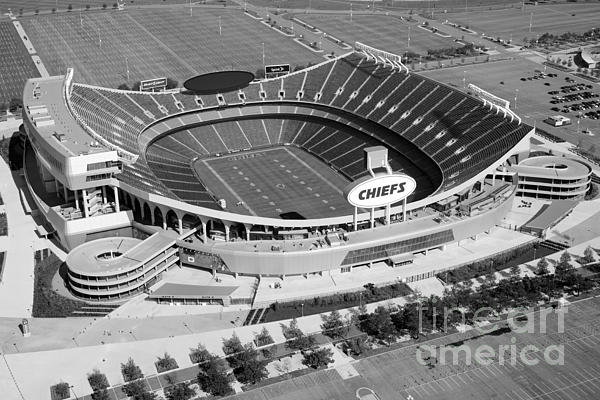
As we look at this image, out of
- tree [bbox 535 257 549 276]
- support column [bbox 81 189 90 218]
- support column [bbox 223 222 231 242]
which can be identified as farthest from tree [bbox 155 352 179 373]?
tree [bbox 535 257 549 276]

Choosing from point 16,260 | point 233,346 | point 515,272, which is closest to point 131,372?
point 233,346

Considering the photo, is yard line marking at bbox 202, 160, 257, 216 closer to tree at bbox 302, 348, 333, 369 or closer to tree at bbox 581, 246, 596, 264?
tree at bbox 302, 348, 333, 369

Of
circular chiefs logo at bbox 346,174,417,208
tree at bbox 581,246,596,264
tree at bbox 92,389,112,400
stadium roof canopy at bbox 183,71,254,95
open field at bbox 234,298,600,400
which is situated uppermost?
stadium roof canopy at bbox 183,71,254,95

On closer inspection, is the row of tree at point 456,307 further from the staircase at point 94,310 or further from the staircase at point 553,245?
the staircase at point 94,310

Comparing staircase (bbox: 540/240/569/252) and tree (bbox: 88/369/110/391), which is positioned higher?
staircase (bbox: 540/240/569/252)

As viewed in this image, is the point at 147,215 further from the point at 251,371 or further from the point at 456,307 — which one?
the point at 456,307

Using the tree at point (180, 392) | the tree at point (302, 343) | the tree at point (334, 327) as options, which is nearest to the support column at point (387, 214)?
the tree at point (334, 327)
